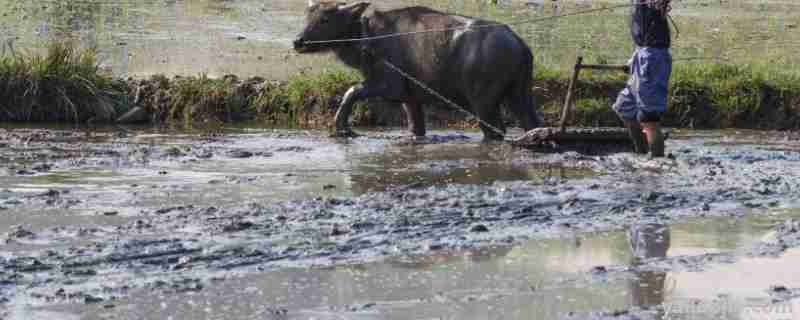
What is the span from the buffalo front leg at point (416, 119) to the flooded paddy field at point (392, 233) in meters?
0.89

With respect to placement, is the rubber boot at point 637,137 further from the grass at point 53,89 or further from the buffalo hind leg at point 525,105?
the grass at point 53,89

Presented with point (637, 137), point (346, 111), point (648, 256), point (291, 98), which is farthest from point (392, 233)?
point (291, 98)

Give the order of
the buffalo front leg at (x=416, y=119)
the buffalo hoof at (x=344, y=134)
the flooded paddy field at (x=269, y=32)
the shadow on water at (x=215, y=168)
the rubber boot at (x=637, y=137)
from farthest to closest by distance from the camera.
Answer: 1. the flooded paddy field at (x=269, y=32)
2. the buffalo front leg at (x=416, y=119)
3. the buffalo hoof at (x=344, y=134)
4. the rubber boot at (x=637, y=137)
5. the shadow on water at (x=215, y=168)

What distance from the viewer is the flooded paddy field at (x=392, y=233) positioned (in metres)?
6.33

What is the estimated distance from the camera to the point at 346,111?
12.6m

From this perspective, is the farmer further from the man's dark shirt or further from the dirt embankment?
the dirt embankment

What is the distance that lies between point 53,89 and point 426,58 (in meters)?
3.52

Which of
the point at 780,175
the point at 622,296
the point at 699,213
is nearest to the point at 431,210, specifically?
the point at 699,213

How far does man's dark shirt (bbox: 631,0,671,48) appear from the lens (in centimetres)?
1041

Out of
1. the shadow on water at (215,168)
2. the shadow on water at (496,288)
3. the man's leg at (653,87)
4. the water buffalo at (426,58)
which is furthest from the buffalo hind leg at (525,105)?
the shadow on water at (496,288)

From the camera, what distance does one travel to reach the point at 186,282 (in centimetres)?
658

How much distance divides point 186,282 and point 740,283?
2572mm

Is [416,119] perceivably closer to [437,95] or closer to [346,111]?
[437,95]

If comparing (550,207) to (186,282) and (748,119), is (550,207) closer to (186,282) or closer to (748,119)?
(186,282)
